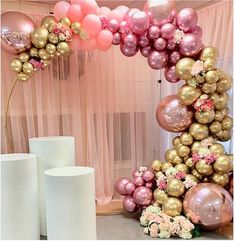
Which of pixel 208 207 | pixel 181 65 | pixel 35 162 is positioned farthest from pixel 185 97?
→ pixel 35 162

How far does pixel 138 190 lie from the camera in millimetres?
2947

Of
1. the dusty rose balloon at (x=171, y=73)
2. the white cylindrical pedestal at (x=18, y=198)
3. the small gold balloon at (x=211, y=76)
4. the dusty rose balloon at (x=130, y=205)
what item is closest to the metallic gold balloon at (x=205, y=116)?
the small gold balloon at (x=211, y=76)

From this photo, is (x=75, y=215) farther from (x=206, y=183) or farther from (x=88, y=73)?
(x=88, y=73)

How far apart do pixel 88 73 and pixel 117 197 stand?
1412 mm

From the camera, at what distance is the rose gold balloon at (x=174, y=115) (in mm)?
2805

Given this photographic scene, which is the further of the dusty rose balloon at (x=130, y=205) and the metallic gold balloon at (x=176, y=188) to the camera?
the dusty rose balloon at (x=130, y=205)

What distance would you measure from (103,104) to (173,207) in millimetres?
1371

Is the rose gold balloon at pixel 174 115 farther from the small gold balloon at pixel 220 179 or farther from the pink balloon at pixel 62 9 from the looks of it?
the pink balloon at pixel 62 9

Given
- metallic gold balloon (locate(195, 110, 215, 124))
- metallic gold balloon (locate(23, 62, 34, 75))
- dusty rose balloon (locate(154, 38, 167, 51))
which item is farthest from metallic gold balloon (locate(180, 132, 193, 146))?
metallic gold balloon (locate(23, 62, 34, 75))

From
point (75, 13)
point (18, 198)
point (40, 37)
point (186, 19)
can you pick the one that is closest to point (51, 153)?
point (18, 198)

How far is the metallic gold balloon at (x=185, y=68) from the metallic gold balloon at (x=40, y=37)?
1164mm

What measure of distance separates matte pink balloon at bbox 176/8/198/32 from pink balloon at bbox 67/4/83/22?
0.85 m

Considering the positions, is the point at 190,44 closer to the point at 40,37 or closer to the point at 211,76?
the point at 211,76

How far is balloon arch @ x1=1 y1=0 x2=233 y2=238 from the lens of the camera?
268cm
